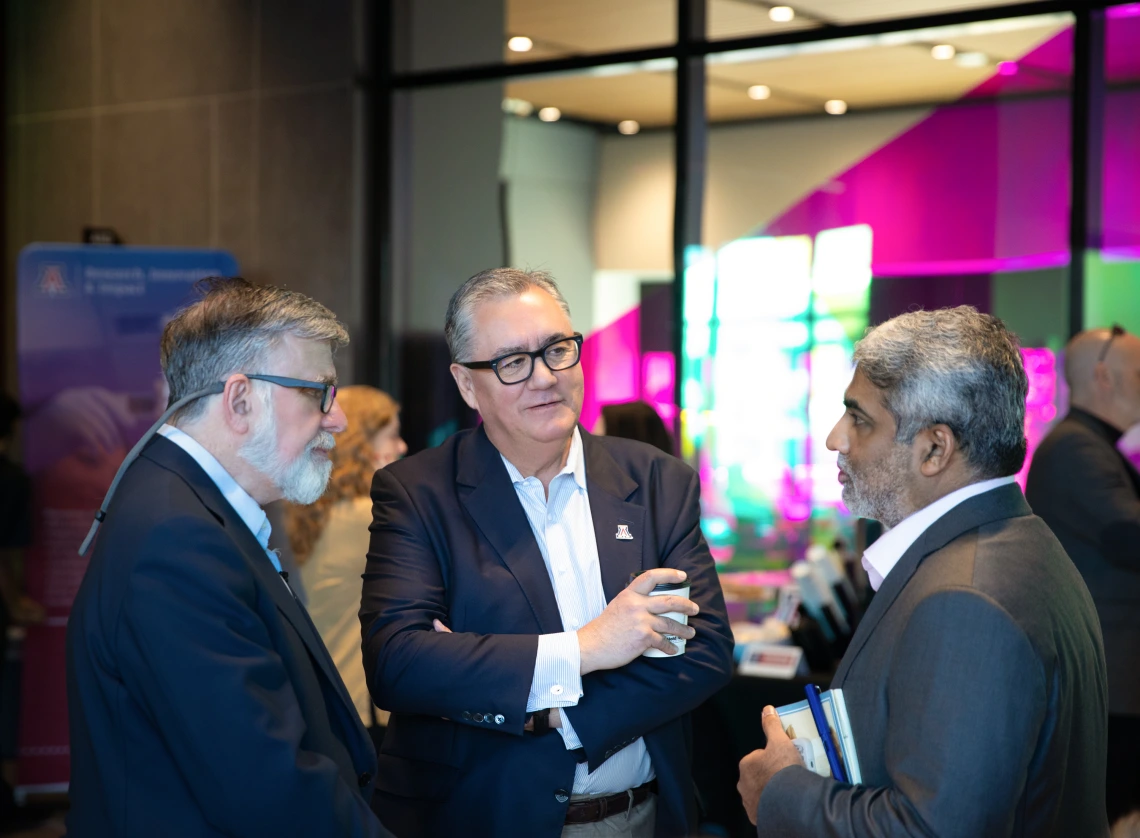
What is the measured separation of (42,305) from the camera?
502cm

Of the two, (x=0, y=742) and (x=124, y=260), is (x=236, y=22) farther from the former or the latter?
(x=0, y=742)

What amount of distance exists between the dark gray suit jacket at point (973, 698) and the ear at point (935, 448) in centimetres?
7

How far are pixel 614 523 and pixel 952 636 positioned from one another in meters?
0.87

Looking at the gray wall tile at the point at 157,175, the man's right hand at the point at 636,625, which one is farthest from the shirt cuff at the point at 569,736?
the gray wall tile at the point at 157,175

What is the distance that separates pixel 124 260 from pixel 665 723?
3.83 meters

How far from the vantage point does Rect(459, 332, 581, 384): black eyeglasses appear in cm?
222

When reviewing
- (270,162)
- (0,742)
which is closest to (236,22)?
(270,162)

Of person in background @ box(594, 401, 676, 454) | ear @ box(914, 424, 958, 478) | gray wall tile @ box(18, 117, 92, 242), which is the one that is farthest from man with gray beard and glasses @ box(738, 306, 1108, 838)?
gray wall tile @ box(18, 117, 92, 242)

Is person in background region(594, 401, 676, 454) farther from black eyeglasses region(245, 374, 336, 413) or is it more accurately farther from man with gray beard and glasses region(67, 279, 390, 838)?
man with gray beard and glasses region(67, 279, 390, 838)

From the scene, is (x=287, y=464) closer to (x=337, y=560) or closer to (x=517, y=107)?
(x=337, y=560)

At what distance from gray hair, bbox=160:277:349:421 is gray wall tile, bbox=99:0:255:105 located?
4.18m

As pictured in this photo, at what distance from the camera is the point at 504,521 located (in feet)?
7.34

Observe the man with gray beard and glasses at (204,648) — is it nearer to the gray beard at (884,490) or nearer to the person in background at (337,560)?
the gray beard at (884,490)

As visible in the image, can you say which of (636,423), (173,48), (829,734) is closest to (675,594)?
(829,734)
